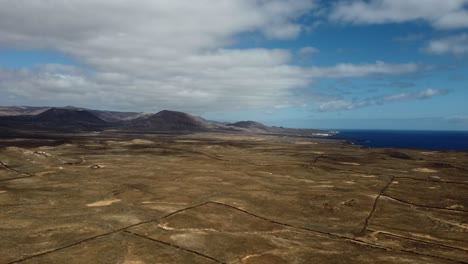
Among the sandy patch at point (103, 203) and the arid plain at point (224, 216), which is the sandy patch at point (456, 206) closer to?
the arid plain at point (224, 216)

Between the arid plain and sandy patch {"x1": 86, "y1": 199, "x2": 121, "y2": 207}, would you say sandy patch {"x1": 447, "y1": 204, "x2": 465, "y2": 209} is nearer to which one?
the arid plain

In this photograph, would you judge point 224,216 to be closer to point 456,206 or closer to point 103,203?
point 103,203

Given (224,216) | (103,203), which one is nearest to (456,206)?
(224,216)

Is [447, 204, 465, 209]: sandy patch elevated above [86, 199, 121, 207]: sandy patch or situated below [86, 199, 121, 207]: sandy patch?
above

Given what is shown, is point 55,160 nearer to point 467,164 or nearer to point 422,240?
point 422,240

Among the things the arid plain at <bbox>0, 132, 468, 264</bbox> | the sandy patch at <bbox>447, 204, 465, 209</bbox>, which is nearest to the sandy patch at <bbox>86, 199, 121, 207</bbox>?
the arid plain at <bbox>0, 132, 468, 264</bbox>

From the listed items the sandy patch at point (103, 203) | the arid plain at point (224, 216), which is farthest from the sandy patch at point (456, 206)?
the sandy patch at point (103, 203)

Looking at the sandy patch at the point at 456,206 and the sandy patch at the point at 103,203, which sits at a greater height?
the sandy patch at the point at 456,206

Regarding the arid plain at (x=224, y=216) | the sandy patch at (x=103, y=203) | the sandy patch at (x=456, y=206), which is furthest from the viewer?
the sandy patch at (x=456, y=206)

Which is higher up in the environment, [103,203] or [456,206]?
[456,206]
